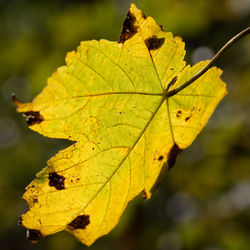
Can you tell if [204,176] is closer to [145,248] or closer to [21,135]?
[145,248]

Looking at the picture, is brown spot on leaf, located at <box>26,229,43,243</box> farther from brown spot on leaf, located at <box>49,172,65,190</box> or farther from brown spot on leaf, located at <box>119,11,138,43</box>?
brown spot on leaf, located at <box>119,11,138,43</box>

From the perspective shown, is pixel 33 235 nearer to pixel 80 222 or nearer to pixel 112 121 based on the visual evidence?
pixel 80 222

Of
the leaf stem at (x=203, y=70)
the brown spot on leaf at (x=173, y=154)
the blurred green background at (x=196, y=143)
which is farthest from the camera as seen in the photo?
the blurred green background at (x=196, y=143)

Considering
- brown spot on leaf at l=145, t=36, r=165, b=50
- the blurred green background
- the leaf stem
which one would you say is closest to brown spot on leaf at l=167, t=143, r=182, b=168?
the leaf stem

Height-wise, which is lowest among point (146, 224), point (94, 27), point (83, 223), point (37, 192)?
point (146, 224)

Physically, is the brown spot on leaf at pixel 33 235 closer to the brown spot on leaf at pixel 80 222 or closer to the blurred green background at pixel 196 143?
the brown spot on leaf at pixel 80 222

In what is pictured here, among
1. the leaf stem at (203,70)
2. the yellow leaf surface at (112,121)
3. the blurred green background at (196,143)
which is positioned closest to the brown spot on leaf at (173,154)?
the yellow leaf surface at (112,121)

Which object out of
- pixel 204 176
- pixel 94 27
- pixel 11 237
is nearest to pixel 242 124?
pixel 204 176
